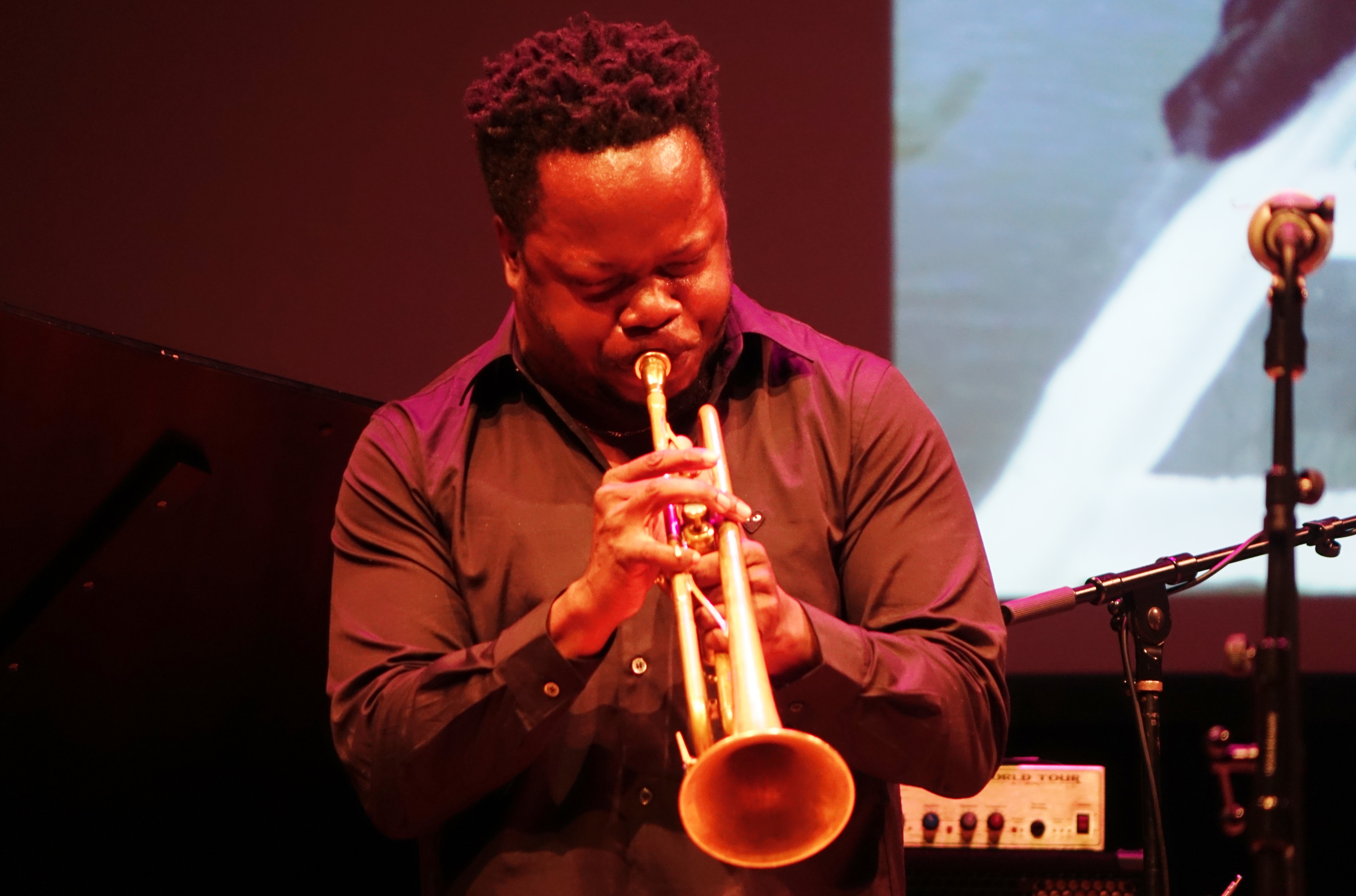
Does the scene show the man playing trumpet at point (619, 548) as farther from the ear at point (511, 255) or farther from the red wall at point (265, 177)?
the red wall at point (265, 177)

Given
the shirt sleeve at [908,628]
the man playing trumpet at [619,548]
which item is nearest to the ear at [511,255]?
the man playing trumpet at [619,548]

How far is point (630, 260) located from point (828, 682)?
717mm

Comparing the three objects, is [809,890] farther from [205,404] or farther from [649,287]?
[205,404]

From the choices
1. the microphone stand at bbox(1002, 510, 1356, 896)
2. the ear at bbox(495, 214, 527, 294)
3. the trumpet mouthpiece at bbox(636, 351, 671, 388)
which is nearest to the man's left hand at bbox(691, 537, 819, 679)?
the trumpet mouthpiece at bbox(636, 351, 671, 388)

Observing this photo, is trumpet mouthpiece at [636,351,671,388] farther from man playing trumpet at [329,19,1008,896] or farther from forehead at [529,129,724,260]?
forehead at [529,129,724,260]

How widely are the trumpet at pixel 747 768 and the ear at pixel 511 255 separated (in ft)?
2.24

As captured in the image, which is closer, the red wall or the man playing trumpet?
the man playing trumpet

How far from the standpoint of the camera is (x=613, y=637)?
2137mm

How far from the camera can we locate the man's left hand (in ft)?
6.30

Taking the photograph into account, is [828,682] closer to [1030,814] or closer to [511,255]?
[511,255]

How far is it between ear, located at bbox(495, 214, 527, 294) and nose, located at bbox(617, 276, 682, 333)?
244mm

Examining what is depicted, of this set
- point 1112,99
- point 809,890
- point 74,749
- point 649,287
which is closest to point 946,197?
point 1112,99

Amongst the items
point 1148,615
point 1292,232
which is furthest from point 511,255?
point 1148,615

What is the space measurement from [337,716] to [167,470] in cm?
102
